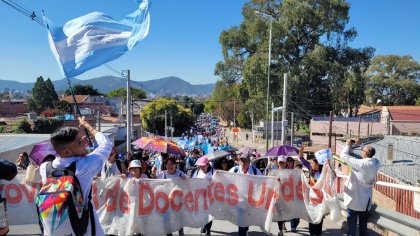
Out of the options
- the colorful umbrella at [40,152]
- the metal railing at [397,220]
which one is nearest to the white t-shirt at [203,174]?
the metal railing at [397,220]

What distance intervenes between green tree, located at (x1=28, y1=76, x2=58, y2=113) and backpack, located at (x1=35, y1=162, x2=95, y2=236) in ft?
340

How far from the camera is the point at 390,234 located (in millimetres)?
6246

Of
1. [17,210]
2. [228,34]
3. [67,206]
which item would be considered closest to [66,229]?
[67,206]

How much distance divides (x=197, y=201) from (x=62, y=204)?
425cm

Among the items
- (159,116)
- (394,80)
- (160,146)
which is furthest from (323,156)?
(394,80)

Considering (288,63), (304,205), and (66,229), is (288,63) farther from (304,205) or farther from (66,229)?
(66,229)

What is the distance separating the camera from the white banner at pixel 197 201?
680 centimetres

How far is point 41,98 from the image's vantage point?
327ft

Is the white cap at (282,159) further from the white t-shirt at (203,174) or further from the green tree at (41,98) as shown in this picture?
the green tree at (41,98)

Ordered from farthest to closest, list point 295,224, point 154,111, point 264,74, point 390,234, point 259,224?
point 154,111, point 264,74, point 295,224, point 259,224, point 390,234

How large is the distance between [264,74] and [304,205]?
97.4 ft

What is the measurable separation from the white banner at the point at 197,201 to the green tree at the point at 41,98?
328 ft

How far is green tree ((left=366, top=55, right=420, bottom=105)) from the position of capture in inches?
2933

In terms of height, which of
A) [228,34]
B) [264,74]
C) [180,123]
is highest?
[228,34]
